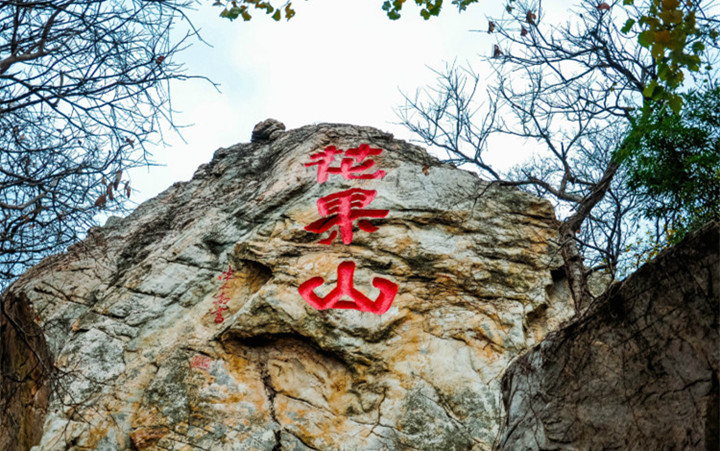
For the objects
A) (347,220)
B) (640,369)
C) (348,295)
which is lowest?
(640,369)

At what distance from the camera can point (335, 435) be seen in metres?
4.27

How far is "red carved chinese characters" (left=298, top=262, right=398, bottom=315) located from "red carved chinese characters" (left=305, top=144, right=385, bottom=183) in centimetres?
123

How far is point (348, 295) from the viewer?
4.89m

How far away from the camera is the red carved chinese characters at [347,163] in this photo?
5976mm

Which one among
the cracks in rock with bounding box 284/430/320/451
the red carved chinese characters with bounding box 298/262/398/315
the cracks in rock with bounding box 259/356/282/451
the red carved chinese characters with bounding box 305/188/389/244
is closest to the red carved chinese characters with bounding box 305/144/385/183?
the red carved chinese characters with bounding box 305/188/389/244

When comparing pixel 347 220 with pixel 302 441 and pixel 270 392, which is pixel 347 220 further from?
pixel 302 441

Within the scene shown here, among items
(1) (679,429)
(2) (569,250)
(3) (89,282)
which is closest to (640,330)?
(1) (679,429)

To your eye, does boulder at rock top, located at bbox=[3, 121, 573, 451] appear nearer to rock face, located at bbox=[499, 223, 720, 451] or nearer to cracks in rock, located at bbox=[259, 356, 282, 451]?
cracks in rock, located at bbox=[259, 356, 282, 451]

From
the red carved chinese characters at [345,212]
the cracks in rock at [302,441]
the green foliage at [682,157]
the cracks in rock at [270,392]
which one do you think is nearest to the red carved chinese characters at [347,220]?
the red carved chinese characters at [345,212]

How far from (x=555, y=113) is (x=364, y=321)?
2.95 metres

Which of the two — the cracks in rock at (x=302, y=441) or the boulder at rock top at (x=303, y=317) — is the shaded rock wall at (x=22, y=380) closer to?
the boulder at rock top at (x=303, y=317)

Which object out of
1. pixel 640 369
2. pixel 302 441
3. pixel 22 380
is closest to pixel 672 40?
pixel 640 369

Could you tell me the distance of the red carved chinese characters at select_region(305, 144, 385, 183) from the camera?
598cm

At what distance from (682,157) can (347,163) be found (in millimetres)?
2890
